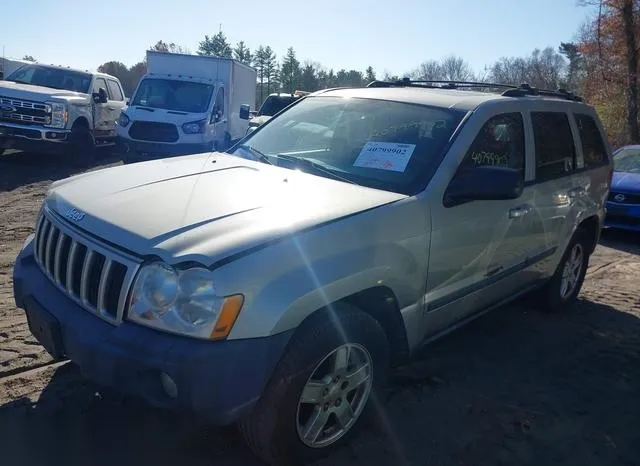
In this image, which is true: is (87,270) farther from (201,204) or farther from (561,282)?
(561,282)

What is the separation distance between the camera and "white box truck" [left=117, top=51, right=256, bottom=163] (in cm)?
1245

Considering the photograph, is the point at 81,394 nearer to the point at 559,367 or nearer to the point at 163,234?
the point at 163,234

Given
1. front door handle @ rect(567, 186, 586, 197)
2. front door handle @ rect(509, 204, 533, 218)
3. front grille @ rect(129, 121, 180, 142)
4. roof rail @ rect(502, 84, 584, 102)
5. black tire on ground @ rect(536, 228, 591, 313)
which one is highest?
roof rail @ rect(502, 84, 584, 102)

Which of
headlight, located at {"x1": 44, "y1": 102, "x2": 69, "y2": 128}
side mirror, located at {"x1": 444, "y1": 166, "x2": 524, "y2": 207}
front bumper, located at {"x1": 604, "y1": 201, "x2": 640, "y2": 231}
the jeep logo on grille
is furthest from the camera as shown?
headlight, located at {"x1": 44, "y1": 102, "x2": 69, "y2": 128}

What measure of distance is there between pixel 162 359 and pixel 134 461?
0.82m

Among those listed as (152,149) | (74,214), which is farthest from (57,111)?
(74,214)

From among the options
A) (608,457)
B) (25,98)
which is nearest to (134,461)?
(608,457)

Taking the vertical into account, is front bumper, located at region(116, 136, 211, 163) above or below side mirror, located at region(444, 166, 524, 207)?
below

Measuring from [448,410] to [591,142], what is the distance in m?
3.18

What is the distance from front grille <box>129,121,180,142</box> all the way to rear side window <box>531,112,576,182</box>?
29.6 feet

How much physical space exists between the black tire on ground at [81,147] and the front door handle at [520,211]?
1067 cm

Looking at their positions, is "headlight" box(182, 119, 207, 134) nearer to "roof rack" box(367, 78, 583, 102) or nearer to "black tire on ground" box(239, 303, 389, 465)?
"roof rack" box(367, 78, 583, 102)

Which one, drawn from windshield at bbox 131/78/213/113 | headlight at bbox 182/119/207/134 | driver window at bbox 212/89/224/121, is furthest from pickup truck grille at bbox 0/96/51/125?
driver window at bbox 212/89/224/121

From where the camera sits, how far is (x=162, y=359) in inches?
94.0
